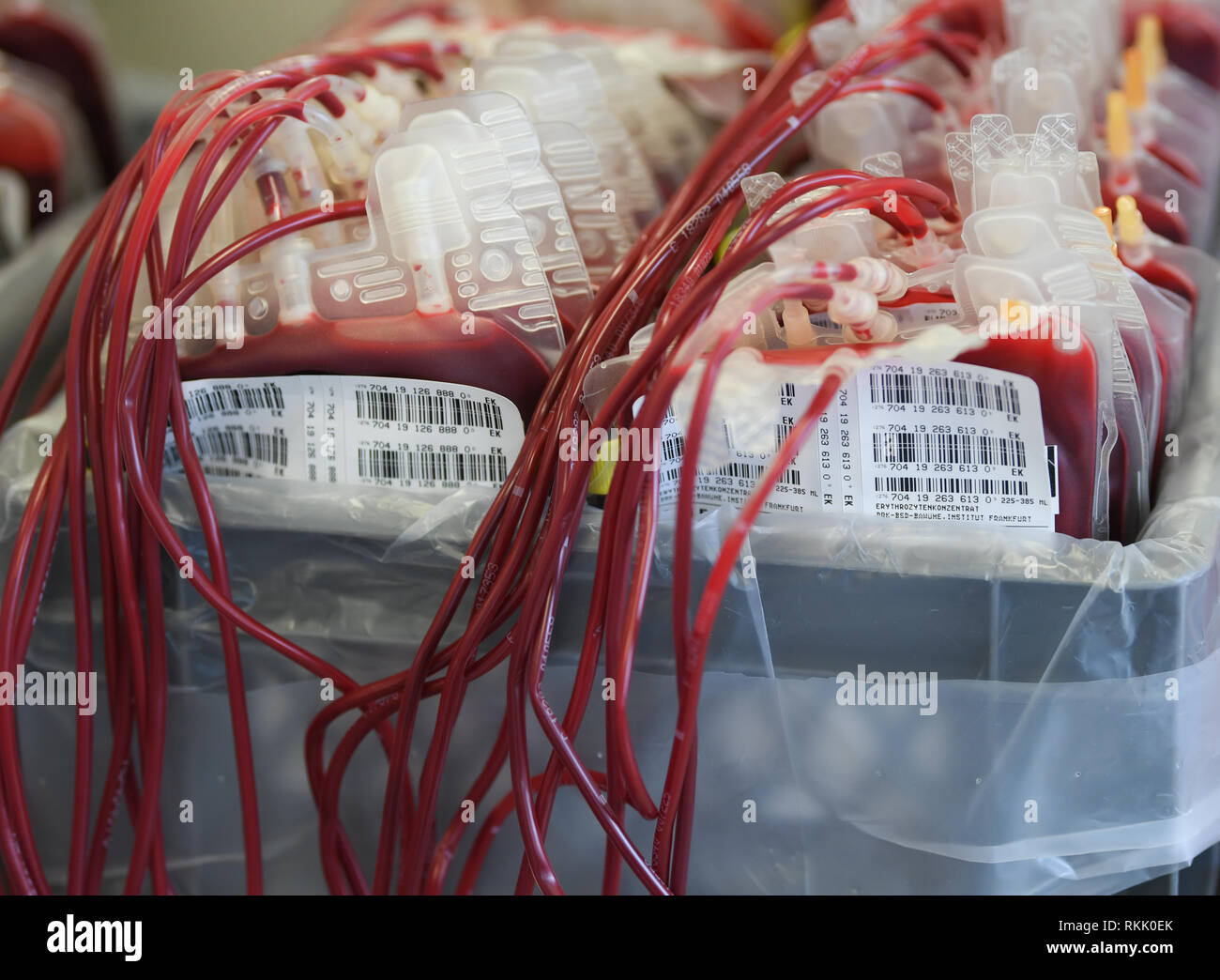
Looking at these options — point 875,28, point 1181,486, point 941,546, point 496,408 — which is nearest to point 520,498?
point 496,408

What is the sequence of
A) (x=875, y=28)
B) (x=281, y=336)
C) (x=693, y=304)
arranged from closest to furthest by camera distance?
1. (x=693, y=304)
2. (x=281, y=336)
3. (x=875, y=28)

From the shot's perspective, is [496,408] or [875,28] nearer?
[496,408]

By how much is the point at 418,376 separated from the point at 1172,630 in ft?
1.20

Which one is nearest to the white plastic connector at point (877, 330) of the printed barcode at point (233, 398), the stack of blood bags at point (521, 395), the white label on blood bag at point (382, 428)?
the stack of blood bags at point (521, 395)

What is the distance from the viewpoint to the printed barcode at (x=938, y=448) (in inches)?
18.8

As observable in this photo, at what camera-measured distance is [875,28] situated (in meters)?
0.71

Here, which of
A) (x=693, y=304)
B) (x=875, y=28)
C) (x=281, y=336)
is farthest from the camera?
(x=875, y=28)

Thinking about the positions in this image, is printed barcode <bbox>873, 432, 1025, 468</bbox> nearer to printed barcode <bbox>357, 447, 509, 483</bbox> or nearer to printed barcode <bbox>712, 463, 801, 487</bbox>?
printed barcode <bbox>712, 463, 801, 487</bbox>

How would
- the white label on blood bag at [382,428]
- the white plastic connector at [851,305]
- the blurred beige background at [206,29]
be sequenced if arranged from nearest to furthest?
the white plastic connector at [851,305] < the white label on blood bag at [382,428] < the blurred beige background at [206,29]

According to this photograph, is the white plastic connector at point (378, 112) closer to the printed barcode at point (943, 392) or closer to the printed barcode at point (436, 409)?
the printed barcode at point (436, 409)

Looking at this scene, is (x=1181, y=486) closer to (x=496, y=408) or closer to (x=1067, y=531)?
(x=1067, y=531)

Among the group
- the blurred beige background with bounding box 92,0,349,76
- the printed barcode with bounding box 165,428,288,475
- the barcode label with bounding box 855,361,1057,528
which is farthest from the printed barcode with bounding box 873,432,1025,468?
the blurred beige background with bounding box 92,0,349,76

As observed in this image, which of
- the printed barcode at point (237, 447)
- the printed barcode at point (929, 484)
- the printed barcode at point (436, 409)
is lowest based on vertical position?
the printed barcode at point (929, 484)
